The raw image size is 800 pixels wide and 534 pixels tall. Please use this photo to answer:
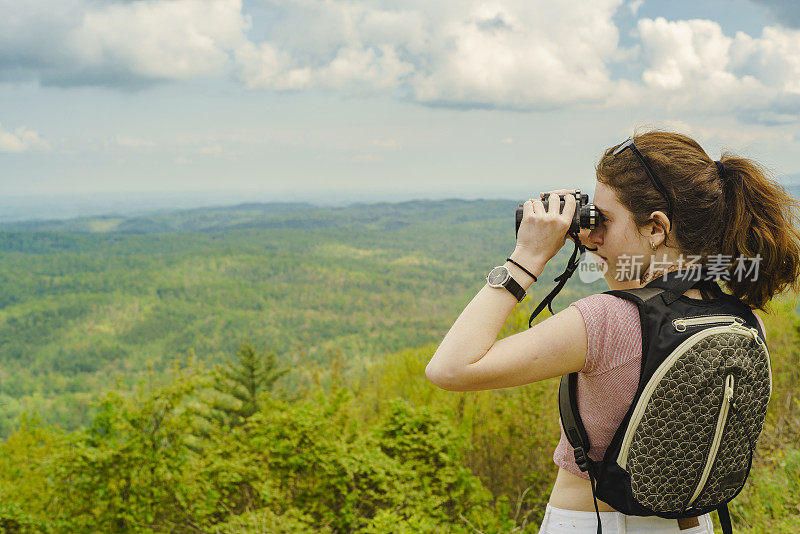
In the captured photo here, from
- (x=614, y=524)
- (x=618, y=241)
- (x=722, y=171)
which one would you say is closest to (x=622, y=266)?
(x=618, y=241)

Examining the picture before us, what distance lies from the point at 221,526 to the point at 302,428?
155 cm

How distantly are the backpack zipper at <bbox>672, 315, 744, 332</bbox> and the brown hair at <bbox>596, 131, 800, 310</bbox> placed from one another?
0.10 metres

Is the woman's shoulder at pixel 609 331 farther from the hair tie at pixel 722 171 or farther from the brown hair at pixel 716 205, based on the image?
the hair tie at pixel 722 171

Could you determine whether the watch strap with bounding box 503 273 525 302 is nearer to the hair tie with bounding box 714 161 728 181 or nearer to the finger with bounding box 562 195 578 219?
the finger with bounding box 562 195 578 219

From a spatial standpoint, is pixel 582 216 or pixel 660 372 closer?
pixel 660 372

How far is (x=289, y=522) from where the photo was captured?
5.21 m

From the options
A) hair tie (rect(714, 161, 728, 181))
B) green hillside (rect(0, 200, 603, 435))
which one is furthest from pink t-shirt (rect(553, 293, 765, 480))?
green hillside (rect(0, 200, 603, 435))

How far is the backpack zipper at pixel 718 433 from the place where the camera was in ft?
3.92

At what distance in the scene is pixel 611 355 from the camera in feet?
3.82

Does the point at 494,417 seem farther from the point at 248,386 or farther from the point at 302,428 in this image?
the point at 248,386

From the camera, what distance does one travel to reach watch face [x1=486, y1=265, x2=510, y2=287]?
48.9 inches

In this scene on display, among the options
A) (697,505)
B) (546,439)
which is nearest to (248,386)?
(546,439)

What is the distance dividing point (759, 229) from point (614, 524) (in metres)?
0.77

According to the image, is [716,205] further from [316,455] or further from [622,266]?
[316,455]
